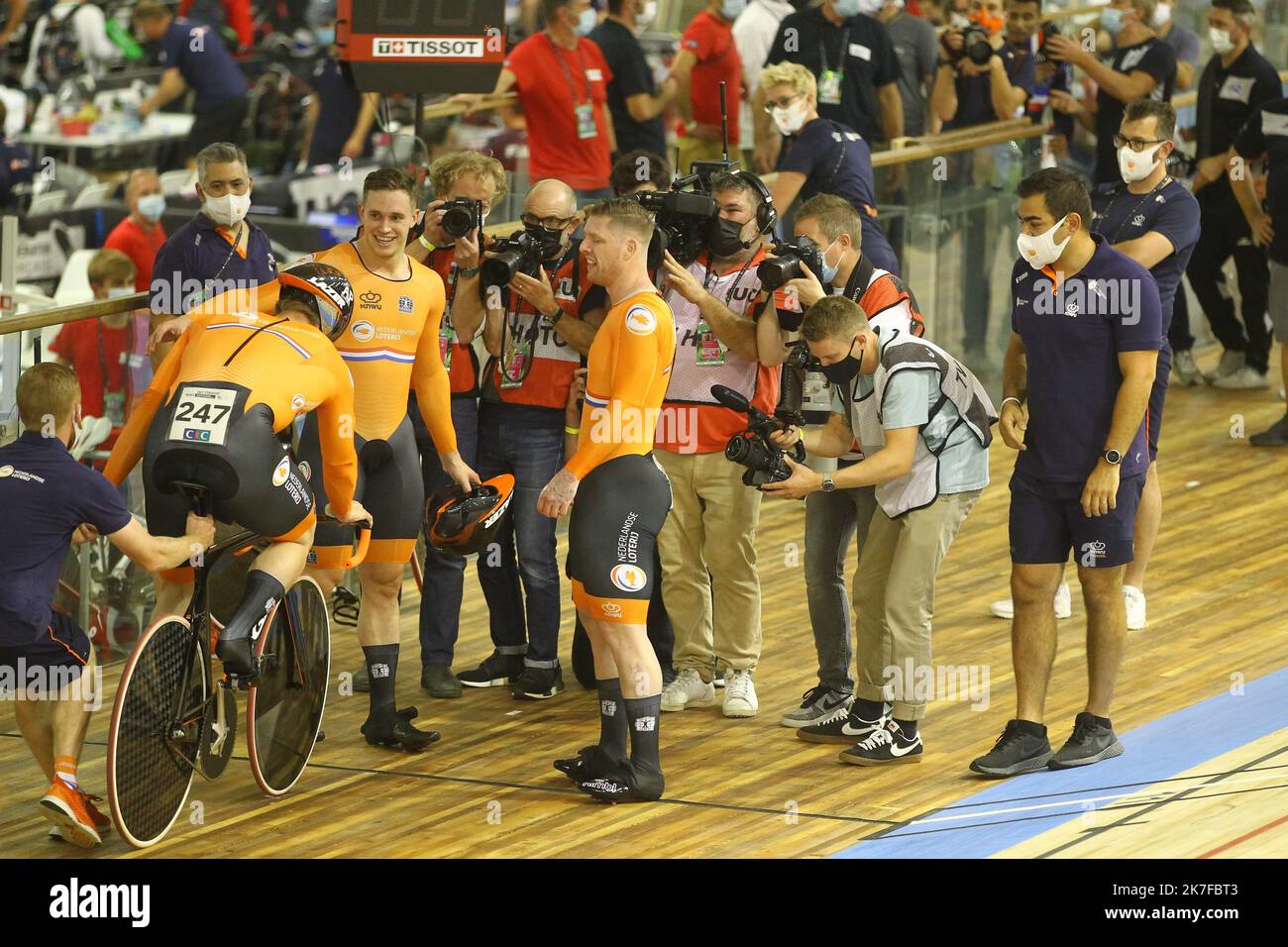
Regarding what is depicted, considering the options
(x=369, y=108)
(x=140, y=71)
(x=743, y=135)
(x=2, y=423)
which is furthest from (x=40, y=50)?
(x=2, y=423)

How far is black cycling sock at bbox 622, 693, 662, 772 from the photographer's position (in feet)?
20.5

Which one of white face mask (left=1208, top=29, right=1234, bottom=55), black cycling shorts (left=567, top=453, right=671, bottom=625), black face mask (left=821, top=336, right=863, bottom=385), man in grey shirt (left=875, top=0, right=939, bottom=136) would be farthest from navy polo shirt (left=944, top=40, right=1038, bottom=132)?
black cycling shorts (left=567, top=453, right=671, bottom=625)

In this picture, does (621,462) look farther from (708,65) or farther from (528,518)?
(708,65)

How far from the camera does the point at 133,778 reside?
19.2ft

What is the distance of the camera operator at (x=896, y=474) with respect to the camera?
6.38 m

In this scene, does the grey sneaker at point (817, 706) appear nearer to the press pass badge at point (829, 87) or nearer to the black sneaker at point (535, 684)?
the black sneaker at point (535, 684)

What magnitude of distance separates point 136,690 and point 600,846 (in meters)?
1.45

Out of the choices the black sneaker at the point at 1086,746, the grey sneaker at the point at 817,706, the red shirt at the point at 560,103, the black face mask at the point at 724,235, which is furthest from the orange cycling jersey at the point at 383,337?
the red shirt at the point at 560,103

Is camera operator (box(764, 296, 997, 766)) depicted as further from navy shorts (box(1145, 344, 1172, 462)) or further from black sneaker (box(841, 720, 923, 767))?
navy shorts (box(1145, 344, 1172, 462))

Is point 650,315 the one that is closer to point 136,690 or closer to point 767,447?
point 767,447

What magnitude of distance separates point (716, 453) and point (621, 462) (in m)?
0.89

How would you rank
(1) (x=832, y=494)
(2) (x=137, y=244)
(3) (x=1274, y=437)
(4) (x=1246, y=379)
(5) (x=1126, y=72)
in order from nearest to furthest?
1. (1) (x=832, y=494)
2. (2) (x=137, y=244)
3. (3) (x=1274, y=437)
4. (5) (x=1126, y=72)
5. (4) (x=1246, y=379)

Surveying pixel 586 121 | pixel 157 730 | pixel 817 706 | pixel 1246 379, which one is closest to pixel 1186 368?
pixel 1246 379

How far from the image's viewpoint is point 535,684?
7.47 metres
